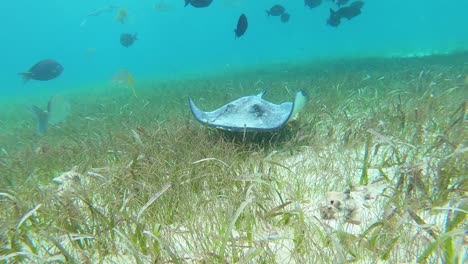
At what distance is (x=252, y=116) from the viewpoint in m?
4.34

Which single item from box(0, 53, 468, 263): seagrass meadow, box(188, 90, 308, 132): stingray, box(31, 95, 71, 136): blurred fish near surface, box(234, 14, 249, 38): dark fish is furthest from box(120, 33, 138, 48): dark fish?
box(188, 90, 308, 132): stingray

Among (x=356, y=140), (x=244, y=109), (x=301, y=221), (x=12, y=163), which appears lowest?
(x=12, y=163)

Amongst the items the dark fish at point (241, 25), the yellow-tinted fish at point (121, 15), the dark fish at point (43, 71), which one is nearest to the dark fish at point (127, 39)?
the yellow-tinted fish at point (121, 15)

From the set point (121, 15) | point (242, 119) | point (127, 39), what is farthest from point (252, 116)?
point (121, 15)

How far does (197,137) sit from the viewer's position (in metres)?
4.32

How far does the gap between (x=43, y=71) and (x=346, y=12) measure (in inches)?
421

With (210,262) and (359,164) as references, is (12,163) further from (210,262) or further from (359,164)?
(359,164)

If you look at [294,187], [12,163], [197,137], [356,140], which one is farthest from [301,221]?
[12,163]

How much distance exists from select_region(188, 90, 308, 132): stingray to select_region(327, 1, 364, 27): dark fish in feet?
29.7

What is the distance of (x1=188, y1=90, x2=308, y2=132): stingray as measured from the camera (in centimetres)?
396

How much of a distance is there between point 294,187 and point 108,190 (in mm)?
1835

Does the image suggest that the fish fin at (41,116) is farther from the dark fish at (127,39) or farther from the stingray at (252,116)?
the dark fish at (127,39)

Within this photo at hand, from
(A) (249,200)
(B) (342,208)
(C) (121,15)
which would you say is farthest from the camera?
(C) (121,15)

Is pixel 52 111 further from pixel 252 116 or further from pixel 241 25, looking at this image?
pixel 241 25
